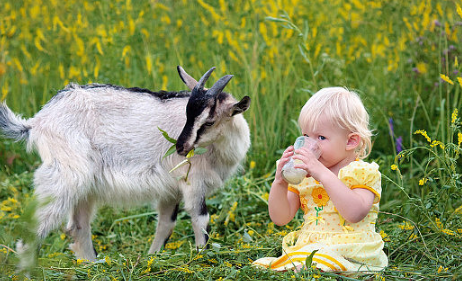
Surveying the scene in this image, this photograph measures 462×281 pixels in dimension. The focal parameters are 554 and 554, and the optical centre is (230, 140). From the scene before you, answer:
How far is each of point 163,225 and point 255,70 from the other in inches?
72.1

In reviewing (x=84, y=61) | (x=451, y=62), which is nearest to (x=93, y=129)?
(x=84, y=61)

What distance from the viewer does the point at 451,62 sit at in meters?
5.01

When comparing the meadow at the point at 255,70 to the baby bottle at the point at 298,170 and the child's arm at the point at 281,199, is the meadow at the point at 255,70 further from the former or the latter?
the baby bottle at the point at 298,170

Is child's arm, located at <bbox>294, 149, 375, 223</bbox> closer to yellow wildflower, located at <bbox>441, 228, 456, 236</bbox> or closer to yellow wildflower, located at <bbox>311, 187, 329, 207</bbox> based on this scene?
yellow wildflower, located at <bbox>311, 187, 329, 207</bbox>

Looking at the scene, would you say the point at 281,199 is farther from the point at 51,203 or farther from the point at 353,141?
the point at 51,203

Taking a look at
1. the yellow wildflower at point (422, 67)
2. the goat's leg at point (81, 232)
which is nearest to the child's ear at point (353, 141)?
the goat's leg at point (81, 232)

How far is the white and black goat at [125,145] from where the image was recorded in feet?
11.9

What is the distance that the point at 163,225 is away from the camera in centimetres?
416

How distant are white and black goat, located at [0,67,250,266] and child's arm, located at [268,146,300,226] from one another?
30.0 inches

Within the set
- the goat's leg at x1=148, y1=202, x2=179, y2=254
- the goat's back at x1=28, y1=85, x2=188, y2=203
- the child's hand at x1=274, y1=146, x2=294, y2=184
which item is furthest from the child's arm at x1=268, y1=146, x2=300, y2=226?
the goat's leg at x1=148, y1=202, x2=179, y2=254

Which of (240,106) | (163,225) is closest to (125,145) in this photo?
(163,225)

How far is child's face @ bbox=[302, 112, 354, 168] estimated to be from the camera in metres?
2.82

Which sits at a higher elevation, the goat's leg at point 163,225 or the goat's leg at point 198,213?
the goat's leg at point 198,213

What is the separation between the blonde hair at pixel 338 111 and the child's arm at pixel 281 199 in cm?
20
